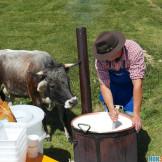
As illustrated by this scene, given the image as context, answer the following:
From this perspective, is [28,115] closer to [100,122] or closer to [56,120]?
[100,122]

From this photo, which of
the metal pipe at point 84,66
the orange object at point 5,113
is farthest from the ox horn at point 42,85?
the orange object at point 5,113

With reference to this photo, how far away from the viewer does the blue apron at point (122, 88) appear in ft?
22.8

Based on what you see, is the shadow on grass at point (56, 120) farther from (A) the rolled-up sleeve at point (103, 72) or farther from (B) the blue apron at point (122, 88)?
(A) the rolled-up sleeve at point (103, 72)

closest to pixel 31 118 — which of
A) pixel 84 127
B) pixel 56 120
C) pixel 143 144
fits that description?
pixel 84 127

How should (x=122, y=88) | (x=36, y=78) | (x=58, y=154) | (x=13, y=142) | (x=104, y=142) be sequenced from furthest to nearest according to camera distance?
(x=36, y=78) → (x=58, y=154) → (x=122, y=88) → (x=104, y=142) → (x=13, y=142)

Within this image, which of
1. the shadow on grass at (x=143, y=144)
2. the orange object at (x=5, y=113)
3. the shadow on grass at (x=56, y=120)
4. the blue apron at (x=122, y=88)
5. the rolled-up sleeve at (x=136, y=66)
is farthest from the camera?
the shadow on grass at (x=56, y=120)

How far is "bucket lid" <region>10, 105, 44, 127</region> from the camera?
5652mm

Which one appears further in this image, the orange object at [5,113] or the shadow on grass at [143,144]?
the shadow on grass at [143,144]

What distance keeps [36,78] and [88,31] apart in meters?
9.02

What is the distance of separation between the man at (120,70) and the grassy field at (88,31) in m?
1.17

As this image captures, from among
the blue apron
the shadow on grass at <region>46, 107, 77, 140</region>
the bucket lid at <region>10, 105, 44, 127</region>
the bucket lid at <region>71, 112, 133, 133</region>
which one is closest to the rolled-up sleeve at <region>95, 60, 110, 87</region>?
the blue apron

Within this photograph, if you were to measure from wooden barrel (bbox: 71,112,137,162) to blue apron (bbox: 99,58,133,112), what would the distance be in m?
0.83

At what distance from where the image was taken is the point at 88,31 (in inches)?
676

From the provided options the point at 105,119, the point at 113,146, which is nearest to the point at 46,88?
the point at 105,119
